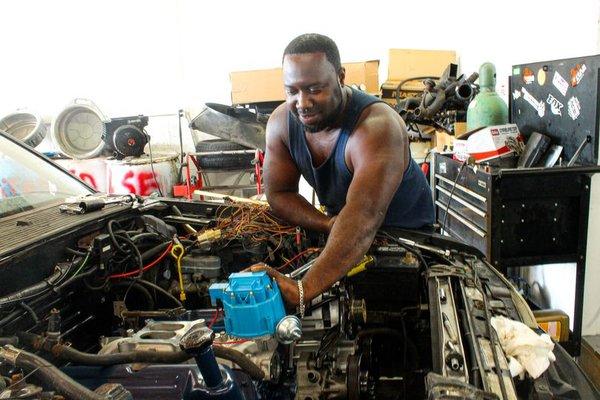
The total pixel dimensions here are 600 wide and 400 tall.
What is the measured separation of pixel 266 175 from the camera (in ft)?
6.69

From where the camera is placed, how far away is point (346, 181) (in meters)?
1.82

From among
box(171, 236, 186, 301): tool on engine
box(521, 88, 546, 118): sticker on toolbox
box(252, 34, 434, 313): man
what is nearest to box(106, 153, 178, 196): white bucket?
box(252, 34, 434, 313): man

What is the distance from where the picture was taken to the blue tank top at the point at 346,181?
5.81 feet

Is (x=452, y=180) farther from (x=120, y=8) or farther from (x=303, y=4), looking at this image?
(x=120, y=8)

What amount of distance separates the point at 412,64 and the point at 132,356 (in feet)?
14.4

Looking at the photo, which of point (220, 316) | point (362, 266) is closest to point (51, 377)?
point (220, 316)

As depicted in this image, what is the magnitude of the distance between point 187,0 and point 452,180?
4242 millimetres

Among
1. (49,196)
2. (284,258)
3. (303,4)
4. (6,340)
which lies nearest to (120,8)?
(303,4)

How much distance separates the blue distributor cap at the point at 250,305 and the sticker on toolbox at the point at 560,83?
1.90 m

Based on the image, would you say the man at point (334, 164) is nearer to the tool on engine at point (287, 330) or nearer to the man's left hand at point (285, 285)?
the man's left hand at point (285, 285)

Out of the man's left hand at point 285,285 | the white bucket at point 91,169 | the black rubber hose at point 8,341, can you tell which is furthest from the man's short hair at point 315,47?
the white bucket at point 91,169

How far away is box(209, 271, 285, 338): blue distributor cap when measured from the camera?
109cm

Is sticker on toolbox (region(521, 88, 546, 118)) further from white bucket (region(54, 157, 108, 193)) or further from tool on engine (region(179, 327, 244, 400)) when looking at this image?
white bucket (region(54, 157, 108, 193))

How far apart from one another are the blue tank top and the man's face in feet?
0.43
